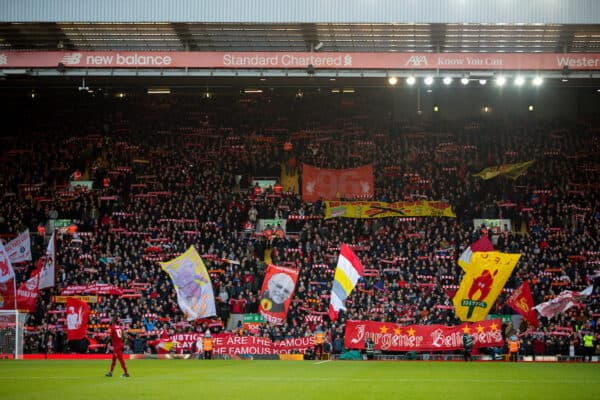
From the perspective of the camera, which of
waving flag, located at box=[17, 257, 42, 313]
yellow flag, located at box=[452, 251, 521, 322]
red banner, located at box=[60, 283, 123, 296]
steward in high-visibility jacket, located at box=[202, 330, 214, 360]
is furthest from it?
red banner, located at box=[60, 283, 123, 296]

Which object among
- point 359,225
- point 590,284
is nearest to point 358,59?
point 359,225

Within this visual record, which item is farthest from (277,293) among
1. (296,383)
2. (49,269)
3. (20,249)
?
(296,383)

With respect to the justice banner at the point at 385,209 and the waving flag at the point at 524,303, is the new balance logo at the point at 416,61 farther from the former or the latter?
the justice banner at the point at 385,209

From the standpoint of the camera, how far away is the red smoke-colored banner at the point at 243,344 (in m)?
38.3

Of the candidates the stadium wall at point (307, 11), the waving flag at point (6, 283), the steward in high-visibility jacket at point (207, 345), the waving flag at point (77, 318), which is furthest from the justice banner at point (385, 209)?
the waving flag at point (6, 283)

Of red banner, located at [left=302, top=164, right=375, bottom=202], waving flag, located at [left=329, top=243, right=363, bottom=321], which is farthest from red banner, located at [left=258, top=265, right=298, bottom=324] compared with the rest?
red banner, located at [left=302, top=164, right=375, bottom=202]

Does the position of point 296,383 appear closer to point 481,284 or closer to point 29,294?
point 481,284

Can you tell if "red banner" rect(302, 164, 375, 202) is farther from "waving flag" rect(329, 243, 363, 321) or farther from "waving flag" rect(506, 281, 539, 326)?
"waving flag" rect(506, 281, 539, 326)

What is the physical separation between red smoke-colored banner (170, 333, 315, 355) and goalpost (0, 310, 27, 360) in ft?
22.8

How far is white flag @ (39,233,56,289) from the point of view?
4172cm

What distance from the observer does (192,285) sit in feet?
135

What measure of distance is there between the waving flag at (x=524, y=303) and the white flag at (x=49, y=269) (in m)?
23.0

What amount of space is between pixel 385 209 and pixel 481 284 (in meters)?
12.2

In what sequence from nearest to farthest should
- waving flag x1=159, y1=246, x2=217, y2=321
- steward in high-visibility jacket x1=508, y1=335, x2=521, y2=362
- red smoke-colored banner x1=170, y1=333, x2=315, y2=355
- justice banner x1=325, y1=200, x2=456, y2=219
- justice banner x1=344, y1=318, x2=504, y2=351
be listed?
steward in high-visibility jacket x1=508, y1=335, x2=521, y2=362 → justice banner x1=344, y1=318, x2=504, y2=351 → red smoke-colored banner x1=170, y1=333, x2=315, y2=355 → waving flag x1=159, y1=246, x2=217, y2=321 → justice banner x1=325, y1=200, x2=456, y2=219
